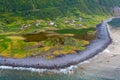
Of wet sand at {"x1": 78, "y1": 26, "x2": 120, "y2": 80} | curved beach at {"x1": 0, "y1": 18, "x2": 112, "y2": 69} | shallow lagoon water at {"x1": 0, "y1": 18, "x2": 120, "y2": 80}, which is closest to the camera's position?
shallow lagoon water at {"x1": 0, "y1": 18, "x2": 120, "y2": 80}

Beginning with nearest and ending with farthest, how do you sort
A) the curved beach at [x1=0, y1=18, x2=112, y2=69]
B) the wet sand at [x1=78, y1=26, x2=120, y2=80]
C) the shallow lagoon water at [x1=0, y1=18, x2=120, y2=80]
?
the shallow lagoon water at [x1=0, y1=18, x2=120, y2=80], the wet sand at [x1=78, y1=26, x2=120, y2=80], the curved beach at [x1=0, y1=18, x2=112, y2=69]

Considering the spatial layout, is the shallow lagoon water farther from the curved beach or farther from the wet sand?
the curved beach

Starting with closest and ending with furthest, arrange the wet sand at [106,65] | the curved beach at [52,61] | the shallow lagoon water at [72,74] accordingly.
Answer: the shallow lagoon water at [72,74] → the wet sand at [106,65] → the curved beach at [52,61]

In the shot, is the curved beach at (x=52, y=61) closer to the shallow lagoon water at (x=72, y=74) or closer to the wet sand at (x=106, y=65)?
the wet sand at (x=106, y=65)

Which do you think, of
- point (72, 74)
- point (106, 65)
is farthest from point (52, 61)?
point (106, 65)

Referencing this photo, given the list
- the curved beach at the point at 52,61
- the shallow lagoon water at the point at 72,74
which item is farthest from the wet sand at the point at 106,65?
the curved beach at the point at 52,61

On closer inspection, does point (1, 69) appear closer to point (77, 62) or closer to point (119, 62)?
point (77, 62)

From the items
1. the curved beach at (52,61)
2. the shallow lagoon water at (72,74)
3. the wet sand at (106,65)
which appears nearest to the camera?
the shallow lagoon water at (72,74)

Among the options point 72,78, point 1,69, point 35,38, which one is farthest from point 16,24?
point 72,78

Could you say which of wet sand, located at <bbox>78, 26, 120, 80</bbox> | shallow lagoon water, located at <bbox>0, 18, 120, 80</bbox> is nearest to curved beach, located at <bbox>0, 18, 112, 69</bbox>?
wet sand, located at <bbox>78, 26, 120, 80</bbox>

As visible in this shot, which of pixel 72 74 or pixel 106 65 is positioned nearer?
pixel 72 74

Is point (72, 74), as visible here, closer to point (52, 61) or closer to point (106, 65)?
point (52, 61)
